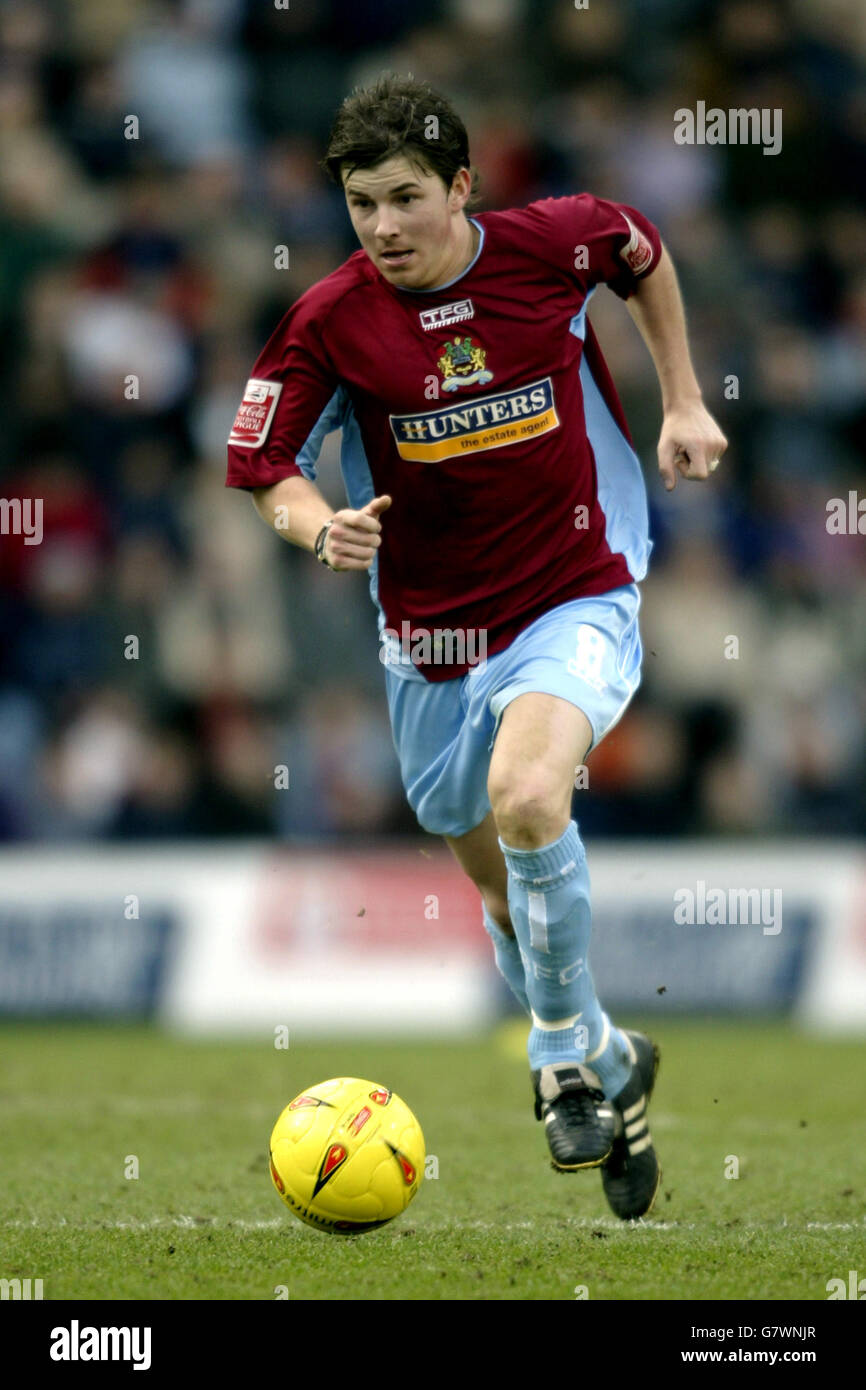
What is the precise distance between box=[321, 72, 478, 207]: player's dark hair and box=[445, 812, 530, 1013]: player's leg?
6.61 feet

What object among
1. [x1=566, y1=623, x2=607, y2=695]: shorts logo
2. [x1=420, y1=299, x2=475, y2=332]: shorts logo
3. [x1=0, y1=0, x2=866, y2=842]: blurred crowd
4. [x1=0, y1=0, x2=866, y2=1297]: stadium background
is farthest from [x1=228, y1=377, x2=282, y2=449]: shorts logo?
[x1=0, y1=0, x2=866, y2=842]: blurred crowd

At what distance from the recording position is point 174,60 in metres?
15.2

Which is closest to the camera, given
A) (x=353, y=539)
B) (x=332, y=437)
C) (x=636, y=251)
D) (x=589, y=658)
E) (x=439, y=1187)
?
(x=353, y=539)

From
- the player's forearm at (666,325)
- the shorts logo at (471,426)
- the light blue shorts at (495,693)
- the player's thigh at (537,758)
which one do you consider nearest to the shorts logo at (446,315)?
the shorts logo at (471,426)

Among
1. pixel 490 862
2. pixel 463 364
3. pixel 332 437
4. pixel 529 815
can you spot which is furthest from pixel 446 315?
pixel 332 437

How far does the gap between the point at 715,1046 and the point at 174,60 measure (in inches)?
345

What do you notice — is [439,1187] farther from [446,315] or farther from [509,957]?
[446,315]

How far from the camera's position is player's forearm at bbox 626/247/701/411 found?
6.29 metres

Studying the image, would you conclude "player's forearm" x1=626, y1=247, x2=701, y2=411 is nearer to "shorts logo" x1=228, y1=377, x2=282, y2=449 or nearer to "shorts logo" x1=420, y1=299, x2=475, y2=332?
"shorts logo" x1=420, y1=299, x2=475, y2=332

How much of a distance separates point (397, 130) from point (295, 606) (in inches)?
287

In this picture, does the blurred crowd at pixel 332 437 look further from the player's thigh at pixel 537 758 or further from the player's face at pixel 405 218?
the player's thigh at pixel 537 758

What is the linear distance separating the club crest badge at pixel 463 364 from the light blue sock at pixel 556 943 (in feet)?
4.44

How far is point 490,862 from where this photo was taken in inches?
248

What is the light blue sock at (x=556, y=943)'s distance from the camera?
18.0 ft
